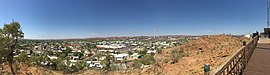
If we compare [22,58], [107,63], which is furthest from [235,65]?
[107,63]

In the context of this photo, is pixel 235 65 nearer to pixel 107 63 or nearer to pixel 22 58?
pixel 22 58

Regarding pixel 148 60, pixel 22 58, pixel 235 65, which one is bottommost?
pixel 148 60

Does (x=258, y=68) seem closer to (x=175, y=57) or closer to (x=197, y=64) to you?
(x=197, y=64)

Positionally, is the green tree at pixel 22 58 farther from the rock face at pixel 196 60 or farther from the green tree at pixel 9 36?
the rock face at pixel 196 60

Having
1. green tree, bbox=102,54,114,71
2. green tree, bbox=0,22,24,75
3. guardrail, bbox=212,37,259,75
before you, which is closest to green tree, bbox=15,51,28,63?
green tree, bbox=0,22,24,75

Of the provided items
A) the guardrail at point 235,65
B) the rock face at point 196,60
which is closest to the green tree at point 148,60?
the rock face at point 196,60

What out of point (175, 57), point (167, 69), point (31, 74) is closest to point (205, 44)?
point (175, 57)

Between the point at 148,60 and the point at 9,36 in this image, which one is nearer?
the point at 9,36

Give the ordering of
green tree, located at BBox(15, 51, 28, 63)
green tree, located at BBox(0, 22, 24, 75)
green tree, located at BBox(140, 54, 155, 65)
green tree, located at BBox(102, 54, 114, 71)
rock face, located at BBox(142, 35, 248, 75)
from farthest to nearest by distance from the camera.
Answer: green tree, located at BBox(102, 54, 114, 71)
green tree, located at BBox(140, 54, 155, 65)
green tree, located at BBox(15, 51, 28, 63)
green tree, located at BBox(0, 22, 24, 75)
rock face, located at BBox(142, 35, 248, 75)

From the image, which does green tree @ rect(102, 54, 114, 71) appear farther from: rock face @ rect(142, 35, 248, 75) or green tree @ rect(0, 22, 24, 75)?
green tree @ rect(0, 22, 24, 75)
